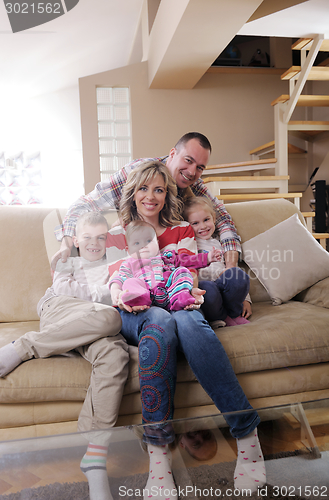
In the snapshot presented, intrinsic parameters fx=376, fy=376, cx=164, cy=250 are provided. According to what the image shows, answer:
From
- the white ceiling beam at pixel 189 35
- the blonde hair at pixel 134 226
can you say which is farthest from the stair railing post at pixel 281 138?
the blonde hair at pixel 134 226

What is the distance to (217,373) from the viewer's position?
1055 mm

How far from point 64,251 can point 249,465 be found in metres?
0.95

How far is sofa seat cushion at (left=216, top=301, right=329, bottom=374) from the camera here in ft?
3.95

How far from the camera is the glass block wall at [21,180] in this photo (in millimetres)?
6250

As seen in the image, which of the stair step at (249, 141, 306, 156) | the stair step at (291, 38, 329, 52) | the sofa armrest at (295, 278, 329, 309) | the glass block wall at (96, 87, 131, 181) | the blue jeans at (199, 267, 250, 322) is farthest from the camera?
the glass block wall at (96, 87, 131, 181)

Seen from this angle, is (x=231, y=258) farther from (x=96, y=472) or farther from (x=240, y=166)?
(x=240, y=166)

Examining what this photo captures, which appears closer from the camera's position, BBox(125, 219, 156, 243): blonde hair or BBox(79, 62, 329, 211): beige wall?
BBox(125, 219, 156, 243): blonde hair

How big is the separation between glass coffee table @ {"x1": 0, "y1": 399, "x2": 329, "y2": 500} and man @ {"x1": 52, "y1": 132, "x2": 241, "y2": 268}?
0.84 meters

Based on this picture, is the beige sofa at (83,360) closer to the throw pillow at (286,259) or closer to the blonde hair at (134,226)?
the throw pillow at (286,259)

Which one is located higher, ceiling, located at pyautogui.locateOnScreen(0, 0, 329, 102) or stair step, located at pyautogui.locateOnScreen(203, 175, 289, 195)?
ceiling, located at pyautogui.locateOnScreen(0, 0, 329, 102)

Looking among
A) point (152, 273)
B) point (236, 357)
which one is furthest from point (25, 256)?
point (236, 357)

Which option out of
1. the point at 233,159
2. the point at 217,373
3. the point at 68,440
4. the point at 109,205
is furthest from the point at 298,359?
the point at 233,159

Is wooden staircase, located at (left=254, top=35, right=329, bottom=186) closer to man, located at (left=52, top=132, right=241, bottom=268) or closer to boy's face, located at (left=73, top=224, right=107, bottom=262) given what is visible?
man, located at (left=52, top=132, right=241, bottom=268)

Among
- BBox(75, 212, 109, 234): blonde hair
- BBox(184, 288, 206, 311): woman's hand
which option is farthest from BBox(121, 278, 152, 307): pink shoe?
BBox(75, 212, 109, 234): blonde hair
